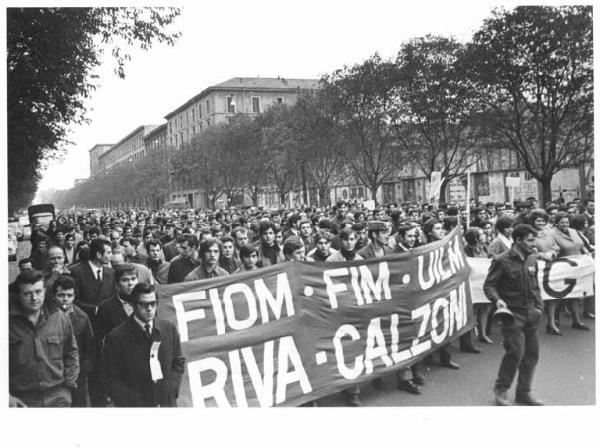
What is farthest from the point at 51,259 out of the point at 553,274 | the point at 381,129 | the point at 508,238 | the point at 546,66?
the point at 381,129

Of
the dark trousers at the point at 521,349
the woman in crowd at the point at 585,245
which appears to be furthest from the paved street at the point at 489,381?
the woman in crowd at the point at 585,245

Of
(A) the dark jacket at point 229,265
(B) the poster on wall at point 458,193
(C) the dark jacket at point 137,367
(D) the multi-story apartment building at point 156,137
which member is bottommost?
(C) the dark jacket at point 137,367

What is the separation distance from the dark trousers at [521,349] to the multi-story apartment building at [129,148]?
94706mm

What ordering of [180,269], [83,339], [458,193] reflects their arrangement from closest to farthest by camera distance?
[83,339], [180,269], [458,193]

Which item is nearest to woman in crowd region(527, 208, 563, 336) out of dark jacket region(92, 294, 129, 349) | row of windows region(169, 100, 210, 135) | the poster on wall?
the poster on wall

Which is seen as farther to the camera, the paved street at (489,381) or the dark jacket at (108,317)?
the paved street at (489,381)

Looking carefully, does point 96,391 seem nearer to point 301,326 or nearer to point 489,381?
point 301,326

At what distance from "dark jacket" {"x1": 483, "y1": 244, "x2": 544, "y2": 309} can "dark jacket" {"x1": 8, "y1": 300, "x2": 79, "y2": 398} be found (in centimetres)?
379

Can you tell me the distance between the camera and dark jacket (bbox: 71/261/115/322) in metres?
6.40

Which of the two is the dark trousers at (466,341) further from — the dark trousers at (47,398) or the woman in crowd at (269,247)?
the dark trousers at (47,398)

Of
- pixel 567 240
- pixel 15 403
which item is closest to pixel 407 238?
pixel 567 240

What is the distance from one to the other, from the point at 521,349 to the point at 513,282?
0.63 metres

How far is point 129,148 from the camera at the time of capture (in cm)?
12250

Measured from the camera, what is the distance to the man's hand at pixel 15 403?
4.73 m
